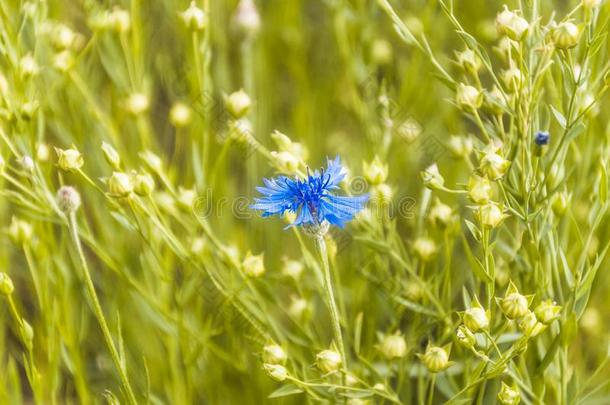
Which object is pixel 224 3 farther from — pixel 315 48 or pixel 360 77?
pixel 360 77

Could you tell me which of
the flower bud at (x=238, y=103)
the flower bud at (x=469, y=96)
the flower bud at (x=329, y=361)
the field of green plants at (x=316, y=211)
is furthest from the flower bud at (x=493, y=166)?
the flower bud at (x=238, y=103)

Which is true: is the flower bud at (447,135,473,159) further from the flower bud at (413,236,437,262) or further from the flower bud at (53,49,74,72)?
the flower bud at (53,49,74,72)

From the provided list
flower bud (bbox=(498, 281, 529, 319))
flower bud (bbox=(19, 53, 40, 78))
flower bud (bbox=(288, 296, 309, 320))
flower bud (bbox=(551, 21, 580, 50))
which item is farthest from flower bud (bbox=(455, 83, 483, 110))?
flower bud (bbox=(19, 53, 40, 78))

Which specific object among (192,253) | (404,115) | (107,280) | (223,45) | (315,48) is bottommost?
(192,253)

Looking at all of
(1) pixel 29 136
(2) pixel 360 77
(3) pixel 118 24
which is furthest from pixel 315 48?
(1) pixel 29 136

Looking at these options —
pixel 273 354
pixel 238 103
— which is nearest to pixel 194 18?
pixel 238 103

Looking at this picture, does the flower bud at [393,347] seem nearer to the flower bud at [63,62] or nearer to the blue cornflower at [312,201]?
the blue cornflower at [312,201]

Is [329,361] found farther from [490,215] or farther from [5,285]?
[5,285]
